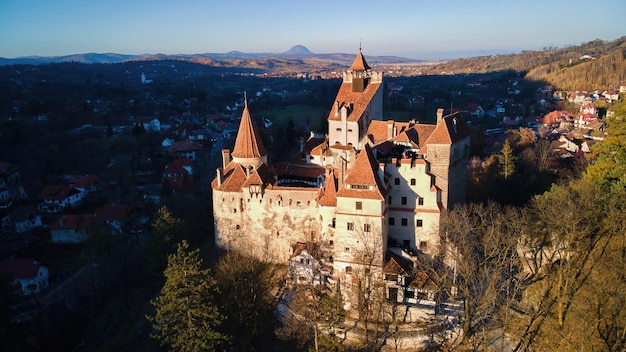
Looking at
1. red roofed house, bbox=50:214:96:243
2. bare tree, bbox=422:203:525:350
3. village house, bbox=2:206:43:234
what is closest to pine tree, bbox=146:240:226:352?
bare tree, bbox=422:203:525:350

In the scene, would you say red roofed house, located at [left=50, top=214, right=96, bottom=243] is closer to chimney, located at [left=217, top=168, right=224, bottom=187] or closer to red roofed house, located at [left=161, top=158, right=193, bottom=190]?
red roofed house, located at [left=161, top=158, right=193, bottom=190]

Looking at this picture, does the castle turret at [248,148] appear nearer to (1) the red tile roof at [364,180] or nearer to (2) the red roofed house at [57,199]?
(1) the red tile roof at [364,180]

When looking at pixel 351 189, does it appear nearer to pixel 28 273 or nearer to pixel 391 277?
pixel 391 277

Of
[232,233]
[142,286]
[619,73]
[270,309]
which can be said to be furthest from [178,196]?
[619,73]

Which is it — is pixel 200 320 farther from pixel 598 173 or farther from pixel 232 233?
pixel 598 173

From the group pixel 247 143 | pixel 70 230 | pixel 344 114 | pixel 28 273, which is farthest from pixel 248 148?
pixel 70 230

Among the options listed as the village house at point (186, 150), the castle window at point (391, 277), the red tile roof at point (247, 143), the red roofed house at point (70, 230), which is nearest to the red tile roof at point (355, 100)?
the red tile roof at point (247, 143)
